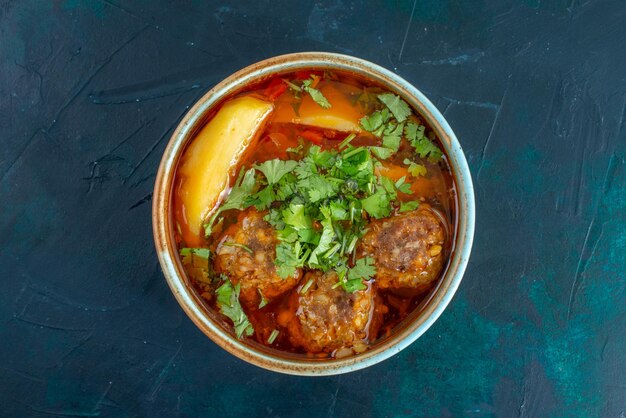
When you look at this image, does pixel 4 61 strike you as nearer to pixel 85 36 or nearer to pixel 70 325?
pixel 85 36

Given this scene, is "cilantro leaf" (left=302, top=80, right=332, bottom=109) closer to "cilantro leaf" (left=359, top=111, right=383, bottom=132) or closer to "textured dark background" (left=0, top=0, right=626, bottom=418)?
"cilantro leaf" (left=359, top=111, right=383, bottom=132)

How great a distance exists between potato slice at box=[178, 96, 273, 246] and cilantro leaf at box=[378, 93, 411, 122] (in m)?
0.41

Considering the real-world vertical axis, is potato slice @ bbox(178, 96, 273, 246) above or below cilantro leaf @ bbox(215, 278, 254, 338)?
above

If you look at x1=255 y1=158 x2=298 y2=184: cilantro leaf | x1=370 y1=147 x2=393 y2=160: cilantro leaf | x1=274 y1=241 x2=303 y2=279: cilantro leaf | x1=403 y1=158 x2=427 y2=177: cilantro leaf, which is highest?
x1=255 y1=158 x2=298 y2=184: cilantro leaf

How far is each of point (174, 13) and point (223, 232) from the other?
104 centimetres

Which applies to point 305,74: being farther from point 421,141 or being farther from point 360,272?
point 360,272

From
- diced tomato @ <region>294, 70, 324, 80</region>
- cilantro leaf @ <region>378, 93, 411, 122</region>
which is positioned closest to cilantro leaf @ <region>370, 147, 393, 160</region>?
cilantro leaf @ <region>378, 93, 411, 122</region>

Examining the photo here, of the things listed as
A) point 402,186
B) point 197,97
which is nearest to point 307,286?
point 402,186

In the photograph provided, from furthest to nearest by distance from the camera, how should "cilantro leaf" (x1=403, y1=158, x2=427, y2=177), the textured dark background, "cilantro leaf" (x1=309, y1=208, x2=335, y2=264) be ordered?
the textured dark background → "cilantro leaf" (x1=403, y1=158, x2=427, y2=177) → "cilantro leaf" (x1=309, y1=208, x2=335, y2=264)

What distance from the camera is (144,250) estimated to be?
2691 mm

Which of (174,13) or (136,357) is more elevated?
(174,13)

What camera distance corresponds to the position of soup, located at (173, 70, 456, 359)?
218 cm

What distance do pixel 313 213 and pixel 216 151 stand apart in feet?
1.33

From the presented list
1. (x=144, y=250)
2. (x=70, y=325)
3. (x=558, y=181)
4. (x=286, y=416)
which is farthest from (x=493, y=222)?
(x=70, y=325)
